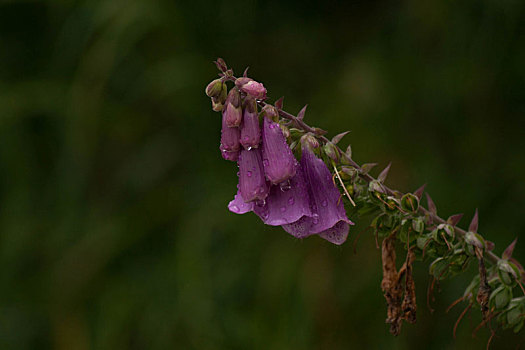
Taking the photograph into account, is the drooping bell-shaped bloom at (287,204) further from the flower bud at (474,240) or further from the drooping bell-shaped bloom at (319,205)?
the flower bud at (474,240)

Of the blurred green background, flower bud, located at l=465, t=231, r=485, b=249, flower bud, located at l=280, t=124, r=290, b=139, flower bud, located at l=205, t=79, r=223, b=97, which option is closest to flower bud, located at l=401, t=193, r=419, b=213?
flower bud, located at l=465, t=231, r=485, b=249

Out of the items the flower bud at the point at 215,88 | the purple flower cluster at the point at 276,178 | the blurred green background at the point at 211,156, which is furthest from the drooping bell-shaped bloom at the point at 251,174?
the blurred green background at the point at 211,156

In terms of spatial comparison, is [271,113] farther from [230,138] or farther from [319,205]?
[319,205]

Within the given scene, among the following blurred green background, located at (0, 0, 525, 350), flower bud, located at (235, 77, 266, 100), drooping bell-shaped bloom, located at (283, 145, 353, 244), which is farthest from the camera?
blurred green background, located at (0, 0, 525, 350)

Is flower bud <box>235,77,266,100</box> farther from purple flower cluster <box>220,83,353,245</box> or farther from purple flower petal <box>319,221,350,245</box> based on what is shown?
purple flower petal <box>319,221,350,245</box>

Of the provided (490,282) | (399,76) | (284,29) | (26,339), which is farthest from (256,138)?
(26,339)

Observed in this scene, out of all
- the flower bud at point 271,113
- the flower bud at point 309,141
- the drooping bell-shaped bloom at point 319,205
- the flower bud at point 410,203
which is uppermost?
the flower bud at point 271,113
